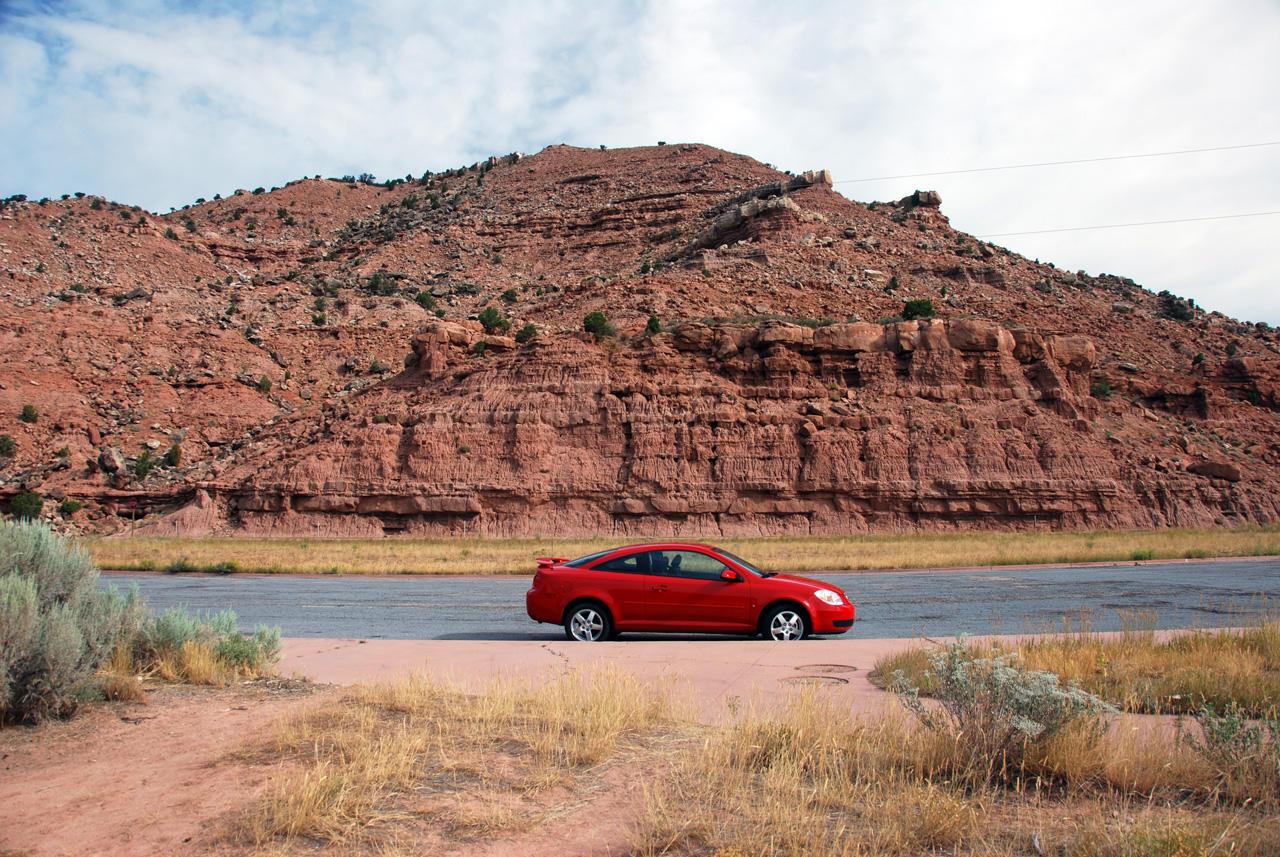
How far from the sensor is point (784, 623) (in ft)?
33.8

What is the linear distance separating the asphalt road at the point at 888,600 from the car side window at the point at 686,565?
6.59 ft

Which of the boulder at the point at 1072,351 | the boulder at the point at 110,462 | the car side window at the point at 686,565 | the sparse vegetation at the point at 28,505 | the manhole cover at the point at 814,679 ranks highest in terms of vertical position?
the boulder at the point at 1072,351

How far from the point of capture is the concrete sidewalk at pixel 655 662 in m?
7.30

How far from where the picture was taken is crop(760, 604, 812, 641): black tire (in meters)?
10.2

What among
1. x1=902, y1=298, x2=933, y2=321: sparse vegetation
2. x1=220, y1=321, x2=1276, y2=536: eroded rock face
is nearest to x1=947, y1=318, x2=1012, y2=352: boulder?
x1=220, y1=321, x2=1276, y2=536: eroded rock face

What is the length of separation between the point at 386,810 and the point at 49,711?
3753 millimetres

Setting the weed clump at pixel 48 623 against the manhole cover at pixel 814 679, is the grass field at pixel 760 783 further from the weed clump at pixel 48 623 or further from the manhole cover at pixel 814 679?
the weed clump at pixel 48 623

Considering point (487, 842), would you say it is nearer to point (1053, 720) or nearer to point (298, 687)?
point (1053, 720)

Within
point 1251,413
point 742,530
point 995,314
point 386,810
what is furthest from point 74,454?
point 1251,413

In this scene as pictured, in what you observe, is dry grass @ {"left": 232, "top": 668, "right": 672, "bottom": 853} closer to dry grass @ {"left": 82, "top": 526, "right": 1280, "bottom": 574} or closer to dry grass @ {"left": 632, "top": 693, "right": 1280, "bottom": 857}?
dry grass @ {"left": 632, "top": 693, "right": 1280, "bottom": 857}

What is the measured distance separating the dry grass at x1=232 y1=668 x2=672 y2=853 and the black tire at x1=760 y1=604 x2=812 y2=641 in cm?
364

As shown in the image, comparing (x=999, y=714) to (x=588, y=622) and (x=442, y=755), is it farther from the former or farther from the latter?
(x=588, y=622)

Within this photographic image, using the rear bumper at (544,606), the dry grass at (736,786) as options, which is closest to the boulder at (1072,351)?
the rear bumper at (544,606)

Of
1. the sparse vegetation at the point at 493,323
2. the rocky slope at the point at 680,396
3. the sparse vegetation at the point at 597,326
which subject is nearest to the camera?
the rocky slope at the point at 680,396
